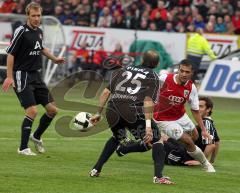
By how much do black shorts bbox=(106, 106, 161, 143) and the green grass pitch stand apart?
627 millimetres

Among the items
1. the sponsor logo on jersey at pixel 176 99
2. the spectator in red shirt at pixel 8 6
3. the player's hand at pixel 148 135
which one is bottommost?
the spectator in red shirt at pixel 8 6

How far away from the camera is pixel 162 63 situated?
29531 mm

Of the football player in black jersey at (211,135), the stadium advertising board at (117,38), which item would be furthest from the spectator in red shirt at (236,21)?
the football player in black jersey at (211,135)

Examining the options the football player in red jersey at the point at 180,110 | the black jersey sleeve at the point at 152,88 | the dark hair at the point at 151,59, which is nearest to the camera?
the black jersey sleeve at the point at 152,88

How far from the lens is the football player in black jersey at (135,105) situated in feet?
36.7

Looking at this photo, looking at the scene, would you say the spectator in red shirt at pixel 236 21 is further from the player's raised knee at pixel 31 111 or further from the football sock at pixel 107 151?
the football sock at pixel 107 151

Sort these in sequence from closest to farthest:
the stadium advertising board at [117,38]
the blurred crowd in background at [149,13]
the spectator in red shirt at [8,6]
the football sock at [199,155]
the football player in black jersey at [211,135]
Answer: the football sock at [199,155] → the football player in black jersey at [211,135] → the stadium advertising board at [117,38] → the blurred crowd in background at [149,13] → the spectator in red shirt at [8,6]

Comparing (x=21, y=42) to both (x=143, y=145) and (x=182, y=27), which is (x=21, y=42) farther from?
(x=182, y=27)

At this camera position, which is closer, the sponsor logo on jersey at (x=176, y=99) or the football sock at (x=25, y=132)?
the sponsor logo on jersey at (x=176, y=99)

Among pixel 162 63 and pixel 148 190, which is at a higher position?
pixel 148 190

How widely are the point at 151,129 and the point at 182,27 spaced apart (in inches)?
762

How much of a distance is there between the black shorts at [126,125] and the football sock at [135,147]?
3.36 ft

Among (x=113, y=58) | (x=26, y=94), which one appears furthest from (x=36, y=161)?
(x=113, y=58)

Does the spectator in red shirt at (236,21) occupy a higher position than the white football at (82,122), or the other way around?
the white football at (82,122)
